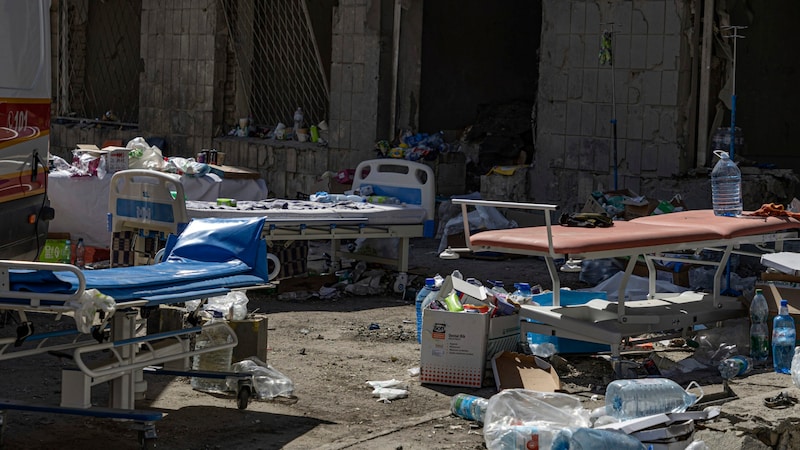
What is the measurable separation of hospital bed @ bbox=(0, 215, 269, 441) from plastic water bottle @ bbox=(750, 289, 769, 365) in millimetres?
2974

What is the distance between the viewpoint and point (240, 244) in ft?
19.3

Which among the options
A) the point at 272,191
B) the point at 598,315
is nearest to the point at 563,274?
the point at 598,315

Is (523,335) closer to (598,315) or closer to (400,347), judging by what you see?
(598,315)

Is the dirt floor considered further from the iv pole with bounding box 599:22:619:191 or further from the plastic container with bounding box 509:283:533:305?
the iv pole with bounding box 599:22:619:191

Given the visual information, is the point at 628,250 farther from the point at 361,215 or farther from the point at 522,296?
the point at 361,215

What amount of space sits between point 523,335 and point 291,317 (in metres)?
2.25

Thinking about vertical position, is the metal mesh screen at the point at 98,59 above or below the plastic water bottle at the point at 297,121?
above

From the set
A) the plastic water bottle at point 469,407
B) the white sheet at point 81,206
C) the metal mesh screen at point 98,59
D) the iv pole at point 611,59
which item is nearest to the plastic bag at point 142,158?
the white sheet at point 81,206

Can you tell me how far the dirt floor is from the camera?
17.7 feet

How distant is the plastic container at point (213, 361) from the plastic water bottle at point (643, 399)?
2.01 m

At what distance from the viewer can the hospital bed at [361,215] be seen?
28.7 ft

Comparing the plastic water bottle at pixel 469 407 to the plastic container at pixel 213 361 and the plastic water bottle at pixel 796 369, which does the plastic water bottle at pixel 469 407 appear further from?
the plastic water bottle at pixel 796 369

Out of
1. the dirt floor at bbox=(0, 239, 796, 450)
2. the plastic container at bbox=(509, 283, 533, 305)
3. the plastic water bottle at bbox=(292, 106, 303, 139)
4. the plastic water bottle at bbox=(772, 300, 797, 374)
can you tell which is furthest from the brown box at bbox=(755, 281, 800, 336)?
the plastic water bottle at bbox=(292, 106, 303, 139)

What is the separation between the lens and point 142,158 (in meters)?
10.3
